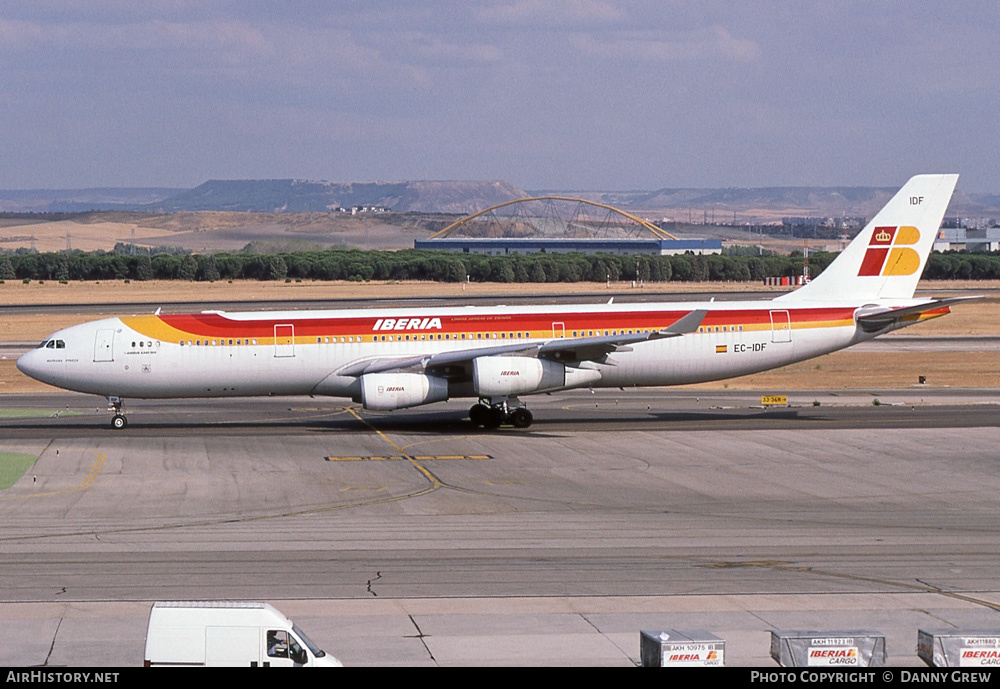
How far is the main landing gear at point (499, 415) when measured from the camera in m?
45.4

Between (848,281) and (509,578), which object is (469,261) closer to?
(848,281)

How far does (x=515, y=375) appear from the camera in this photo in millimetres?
44188

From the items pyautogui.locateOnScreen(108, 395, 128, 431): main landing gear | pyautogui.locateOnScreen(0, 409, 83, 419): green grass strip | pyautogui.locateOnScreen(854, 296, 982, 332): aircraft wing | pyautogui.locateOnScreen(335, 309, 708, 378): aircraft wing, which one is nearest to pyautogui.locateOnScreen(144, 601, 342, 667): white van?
pyautogui.locateOnScreen(335, 309, 708, 378): aircraft wing

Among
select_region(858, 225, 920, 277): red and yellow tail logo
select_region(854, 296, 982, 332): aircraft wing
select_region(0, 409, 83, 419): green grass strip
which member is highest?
select_region(858, 225, 920, 277): red and yellow tail logo

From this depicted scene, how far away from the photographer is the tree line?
152 metres

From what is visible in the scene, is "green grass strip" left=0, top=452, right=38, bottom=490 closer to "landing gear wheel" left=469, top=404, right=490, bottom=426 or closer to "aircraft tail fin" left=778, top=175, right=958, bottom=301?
"landing gear wheel" left=469, top=404, right=490, bottom=426

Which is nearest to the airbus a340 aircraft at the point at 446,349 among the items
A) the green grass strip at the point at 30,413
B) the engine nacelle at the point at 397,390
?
the engine nacelle at the point at 397,390

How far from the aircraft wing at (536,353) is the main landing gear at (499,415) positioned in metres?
1.72

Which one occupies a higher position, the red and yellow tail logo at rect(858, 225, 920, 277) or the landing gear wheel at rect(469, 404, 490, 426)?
the red and yellow tail logo at rect(858, 225, 920, 277)

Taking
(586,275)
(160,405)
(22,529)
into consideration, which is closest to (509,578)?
(22,529)

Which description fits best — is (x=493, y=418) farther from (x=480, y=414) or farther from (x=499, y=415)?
(x=480, y=414)

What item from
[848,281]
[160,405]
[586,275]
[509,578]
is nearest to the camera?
[509,578]

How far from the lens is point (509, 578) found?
2338cm

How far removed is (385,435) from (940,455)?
19.6 meters
